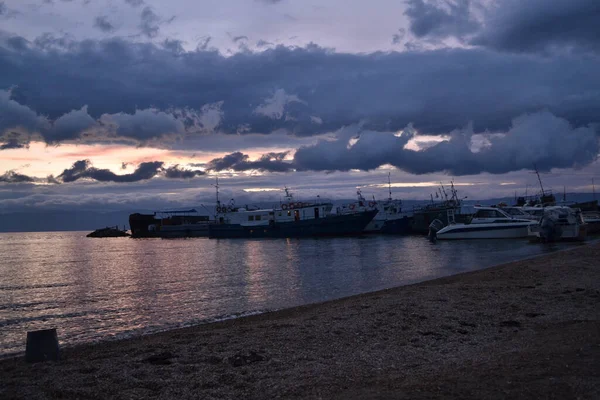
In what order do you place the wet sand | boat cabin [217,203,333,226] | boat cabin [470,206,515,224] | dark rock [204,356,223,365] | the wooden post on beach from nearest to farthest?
the wet sand
dark rock [204,356,223,365]
the wooden post on beach
boat cabin [470,206,515,224]
boat cabin [217,203,333,226]

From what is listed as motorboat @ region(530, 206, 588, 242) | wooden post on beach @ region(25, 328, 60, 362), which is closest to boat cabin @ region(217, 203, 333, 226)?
motorboat @ region(530, 206, 588, 242)

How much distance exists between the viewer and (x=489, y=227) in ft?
175

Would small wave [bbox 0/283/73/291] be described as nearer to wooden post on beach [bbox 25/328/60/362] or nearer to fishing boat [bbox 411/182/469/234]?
wooden post on beach [bbox 25/328/60/362]

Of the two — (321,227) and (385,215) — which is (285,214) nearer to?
(321,227)

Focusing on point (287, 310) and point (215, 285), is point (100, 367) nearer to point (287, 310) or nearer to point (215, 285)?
point (287, 310)

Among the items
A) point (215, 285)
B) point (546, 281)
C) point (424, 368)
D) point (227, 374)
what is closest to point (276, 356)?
point (227, 374)

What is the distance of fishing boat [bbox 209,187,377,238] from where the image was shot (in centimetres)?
7869

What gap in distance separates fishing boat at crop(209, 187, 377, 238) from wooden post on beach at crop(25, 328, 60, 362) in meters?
68.4

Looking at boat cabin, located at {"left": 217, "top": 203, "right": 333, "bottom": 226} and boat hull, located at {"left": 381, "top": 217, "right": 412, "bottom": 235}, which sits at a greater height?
boat cabin, located at {"left": 217, "top": 203, "right": 333, "bottom": 226}

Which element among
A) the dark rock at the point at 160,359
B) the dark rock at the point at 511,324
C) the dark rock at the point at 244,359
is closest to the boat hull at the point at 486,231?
the dark rock at the point at 511,324

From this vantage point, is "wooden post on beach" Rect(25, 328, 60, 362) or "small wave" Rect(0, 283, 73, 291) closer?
"wooden post on beach" Rect(25, 328, 60, 362)

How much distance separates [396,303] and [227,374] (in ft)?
25.3

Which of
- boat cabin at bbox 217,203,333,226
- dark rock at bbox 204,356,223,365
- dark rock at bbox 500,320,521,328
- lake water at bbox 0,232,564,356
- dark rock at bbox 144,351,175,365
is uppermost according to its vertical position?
boat cabin at bbox 217,203,333,226

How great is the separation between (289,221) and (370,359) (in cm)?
7285
